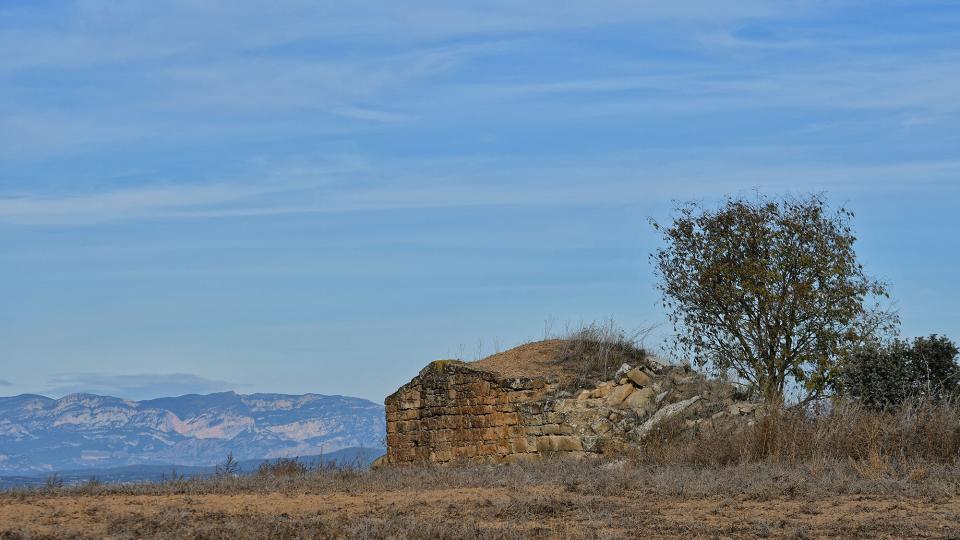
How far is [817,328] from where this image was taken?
30.2 meters

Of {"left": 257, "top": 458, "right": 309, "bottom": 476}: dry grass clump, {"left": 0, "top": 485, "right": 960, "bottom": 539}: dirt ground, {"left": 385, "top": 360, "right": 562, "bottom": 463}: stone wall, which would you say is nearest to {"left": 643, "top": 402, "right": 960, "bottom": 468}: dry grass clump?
{"left": 0, "top": 485, "right": 960, "bottom": 539}: dirt ground

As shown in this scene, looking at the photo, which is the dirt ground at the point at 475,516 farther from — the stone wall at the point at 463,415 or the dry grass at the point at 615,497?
the stone wall at the point at 463,415

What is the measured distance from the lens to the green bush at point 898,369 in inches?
1104

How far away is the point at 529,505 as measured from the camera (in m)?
12.8

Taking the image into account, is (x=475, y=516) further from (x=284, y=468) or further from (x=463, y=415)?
(x=463, y=415)

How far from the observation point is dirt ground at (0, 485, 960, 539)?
11.2m

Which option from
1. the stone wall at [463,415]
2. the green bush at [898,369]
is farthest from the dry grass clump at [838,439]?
the green bush at [898,369]

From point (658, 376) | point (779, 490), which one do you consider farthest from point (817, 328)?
point (779, 490)

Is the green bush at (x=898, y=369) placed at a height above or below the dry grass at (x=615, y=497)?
above

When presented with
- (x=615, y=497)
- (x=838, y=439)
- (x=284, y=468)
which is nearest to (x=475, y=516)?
(x=615, y=497)

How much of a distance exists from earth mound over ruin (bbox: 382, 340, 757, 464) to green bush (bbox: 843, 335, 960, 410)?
5.86m

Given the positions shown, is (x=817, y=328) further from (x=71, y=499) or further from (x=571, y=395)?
(x=71, y=499)

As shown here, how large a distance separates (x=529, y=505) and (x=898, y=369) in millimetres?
17998

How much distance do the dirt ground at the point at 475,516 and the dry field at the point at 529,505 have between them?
0.7 inches
